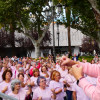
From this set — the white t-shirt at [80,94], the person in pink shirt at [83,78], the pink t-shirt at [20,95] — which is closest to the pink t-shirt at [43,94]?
the pink t-shirt at [20,95]

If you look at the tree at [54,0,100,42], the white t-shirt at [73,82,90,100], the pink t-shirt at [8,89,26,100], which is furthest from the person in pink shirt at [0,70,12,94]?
the tree at [54,0,100,42]

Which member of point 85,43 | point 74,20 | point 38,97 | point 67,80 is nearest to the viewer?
point 38,97

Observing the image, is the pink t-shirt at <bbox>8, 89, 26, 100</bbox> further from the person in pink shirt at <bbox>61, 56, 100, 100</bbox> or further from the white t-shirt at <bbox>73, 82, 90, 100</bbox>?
the person in pink shirt at <bbox>61, 56, 100, 100</bbox>

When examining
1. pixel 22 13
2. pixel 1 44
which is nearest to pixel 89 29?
pixel 22 13

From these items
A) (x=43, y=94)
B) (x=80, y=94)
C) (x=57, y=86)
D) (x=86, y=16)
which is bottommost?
(x=80, y=94)

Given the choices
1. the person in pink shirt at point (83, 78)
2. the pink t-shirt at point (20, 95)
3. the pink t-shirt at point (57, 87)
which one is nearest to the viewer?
the person in pink shirt at point (83, 78)

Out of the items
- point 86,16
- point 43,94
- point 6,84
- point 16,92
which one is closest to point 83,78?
point 16,92

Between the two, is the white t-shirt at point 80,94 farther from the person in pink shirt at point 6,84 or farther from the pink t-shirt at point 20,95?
the person in pink shirt at point 6,84

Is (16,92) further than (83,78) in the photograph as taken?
Yes

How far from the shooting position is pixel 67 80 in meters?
5.39

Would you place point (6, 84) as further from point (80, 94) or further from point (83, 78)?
point (83, 78)

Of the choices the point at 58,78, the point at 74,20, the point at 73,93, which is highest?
Answer: the point at 74,20

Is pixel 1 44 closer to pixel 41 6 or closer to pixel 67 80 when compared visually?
pixel 41 6

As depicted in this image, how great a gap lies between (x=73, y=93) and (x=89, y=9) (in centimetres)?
1340
